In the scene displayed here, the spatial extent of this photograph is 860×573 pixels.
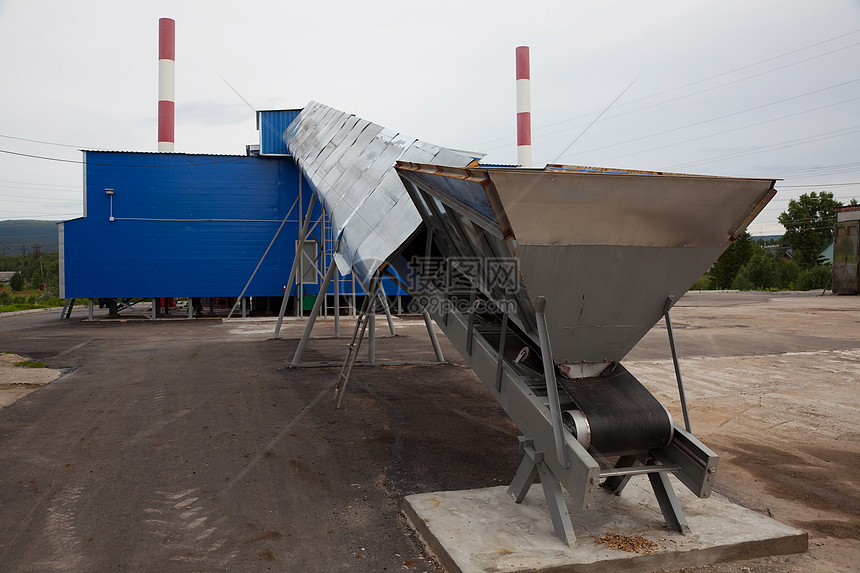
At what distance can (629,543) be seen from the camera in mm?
4504

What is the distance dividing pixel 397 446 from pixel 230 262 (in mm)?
19877

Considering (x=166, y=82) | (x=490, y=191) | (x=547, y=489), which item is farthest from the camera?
(x=166, y=82)

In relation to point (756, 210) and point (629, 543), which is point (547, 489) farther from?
point (756, 210)

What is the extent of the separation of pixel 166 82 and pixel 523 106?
20.5 metres

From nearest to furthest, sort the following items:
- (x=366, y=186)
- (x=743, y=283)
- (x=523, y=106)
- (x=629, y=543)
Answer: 1. (x=629, y=543)
2. (x=366, y=186)
3. (x=523, y=106)
4. (x=743, y=283)

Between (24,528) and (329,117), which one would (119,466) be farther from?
(329,117)

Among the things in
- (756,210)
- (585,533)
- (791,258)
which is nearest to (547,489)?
(585,533)

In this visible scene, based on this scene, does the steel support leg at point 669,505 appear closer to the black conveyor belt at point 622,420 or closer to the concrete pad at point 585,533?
the concrete pad at point 585,533

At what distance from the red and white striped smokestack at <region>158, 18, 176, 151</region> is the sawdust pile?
31.4 m

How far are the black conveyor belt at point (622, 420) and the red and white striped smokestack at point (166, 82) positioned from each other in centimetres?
3083

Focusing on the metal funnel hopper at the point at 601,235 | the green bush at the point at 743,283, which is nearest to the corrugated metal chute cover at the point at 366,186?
the metal funnel hopper at the point at 601,235

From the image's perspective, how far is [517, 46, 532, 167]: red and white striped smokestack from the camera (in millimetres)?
35969

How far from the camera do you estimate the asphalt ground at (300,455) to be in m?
4.73

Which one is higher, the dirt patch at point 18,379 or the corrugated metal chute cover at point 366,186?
the corrugated metal chute cover at point 366,186
